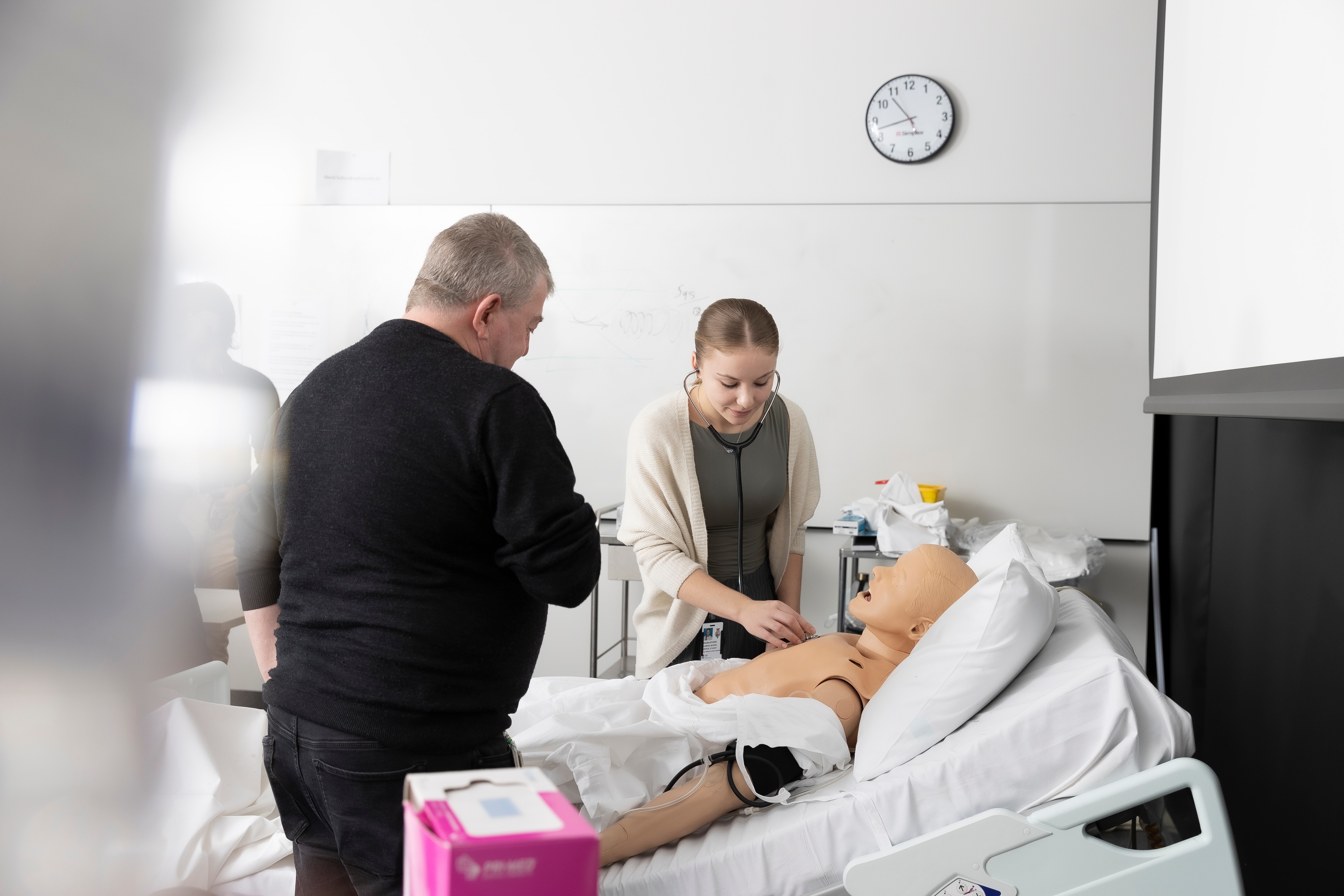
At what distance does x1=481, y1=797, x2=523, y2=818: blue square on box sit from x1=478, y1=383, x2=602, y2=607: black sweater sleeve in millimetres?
632

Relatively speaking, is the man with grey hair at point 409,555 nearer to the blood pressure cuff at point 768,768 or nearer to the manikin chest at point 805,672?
the blood pressure cuff at point 768,768

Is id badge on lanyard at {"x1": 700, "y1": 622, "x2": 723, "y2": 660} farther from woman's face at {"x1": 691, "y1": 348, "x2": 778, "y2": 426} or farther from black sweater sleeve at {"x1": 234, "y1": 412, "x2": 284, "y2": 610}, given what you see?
black sweater sleeve at {"x1": 234, "y1": 412, "x2": 284, "y2": 610}

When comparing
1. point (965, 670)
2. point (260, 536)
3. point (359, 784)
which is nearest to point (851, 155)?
point (965, 670)

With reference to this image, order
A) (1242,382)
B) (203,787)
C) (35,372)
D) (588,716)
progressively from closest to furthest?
(35,372)
(203,787)
(1242,382)
(588,716)

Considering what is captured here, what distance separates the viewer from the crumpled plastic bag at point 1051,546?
263 cm

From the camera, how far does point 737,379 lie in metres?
1.82

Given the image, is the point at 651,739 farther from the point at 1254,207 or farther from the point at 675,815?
the point at 1254,207

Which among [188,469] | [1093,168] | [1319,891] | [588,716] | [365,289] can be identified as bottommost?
[1319,891]

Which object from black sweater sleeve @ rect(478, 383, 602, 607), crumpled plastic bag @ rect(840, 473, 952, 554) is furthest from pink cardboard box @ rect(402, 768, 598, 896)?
crumpled plastic bag @ rect(840, 473, 952, 554)

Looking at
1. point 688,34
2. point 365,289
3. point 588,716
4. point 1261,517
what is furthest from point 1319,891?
point 365,289

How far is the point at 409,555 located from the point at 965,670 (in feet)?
2.70

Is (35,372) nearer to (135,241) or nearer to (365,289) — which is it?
(135,241)

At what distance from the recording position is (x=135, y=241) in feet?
0.46

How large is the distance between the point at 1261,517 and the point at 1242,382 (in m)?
0.63
